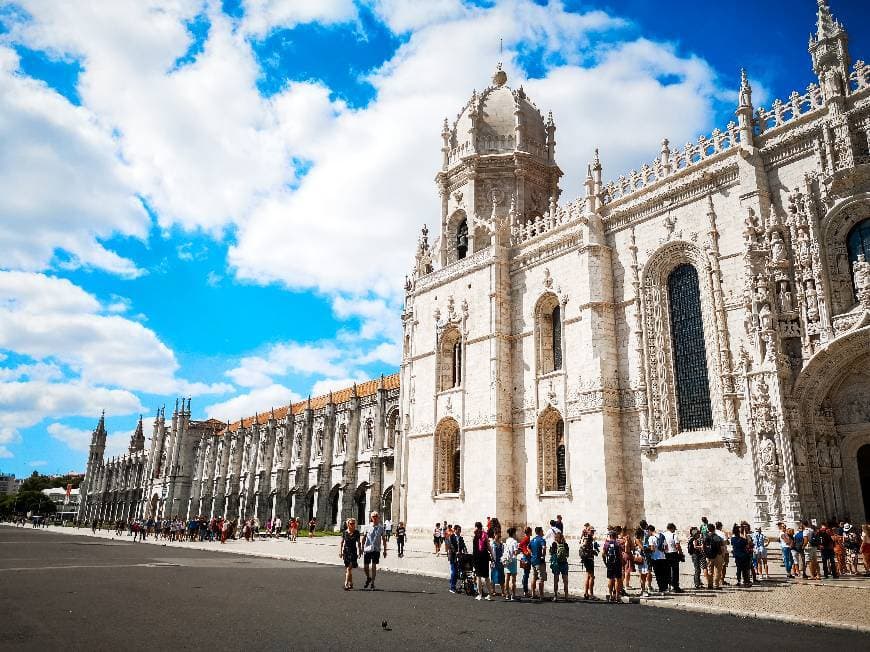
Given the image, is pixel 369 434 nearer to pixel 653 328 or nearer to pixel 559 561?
pixel 653 328

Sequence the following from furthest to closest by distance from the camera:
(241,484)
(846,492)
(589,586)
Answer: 1. (241,484)
2. (846,492)
3. (589,586)

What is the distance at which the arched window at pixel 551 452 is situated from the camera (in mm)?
26875

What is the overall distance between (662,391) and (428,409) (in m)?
12.9

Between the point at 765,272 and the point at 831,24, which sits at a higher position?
the point at 831,24

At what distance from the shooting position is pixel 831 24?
2148 centimetres

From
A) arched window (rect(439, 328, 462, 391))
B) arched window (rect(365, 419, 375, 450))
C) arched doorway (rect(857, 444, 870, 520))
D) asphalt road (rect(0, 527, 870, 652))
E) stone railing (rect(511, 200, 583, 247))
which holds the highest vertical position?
stone railing (rect(511, 200, 583, 247))

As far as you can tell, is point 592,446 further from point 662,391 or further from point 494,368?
point 494,368

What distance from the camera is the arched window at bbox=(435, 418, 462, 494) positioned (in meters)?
31.1

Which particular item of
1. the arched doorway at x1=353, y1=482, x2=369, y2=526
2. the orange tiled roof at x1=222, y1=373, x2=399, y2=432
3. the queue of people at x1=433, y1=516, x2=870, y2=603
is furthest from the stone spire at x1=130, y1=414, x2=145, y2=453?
the queue of people at x1=433, y1=516, x2=870, y2=603

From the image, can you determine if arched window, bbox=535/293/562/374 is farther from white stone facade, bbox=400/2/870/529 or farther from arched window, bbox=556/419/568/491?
arched window, bbox=556/419/568/491

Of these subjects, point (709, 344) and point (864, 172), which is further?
point (709, 344)

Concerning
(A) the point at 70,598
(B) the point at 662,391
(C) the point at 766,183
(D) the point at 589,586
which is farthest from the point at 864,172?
(A) the point at 70,598

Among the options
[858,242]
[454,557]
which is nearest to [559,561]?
[454,557]

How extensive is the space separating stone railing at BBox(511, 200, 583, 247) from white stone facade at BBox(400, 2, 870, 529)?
0.12 m
